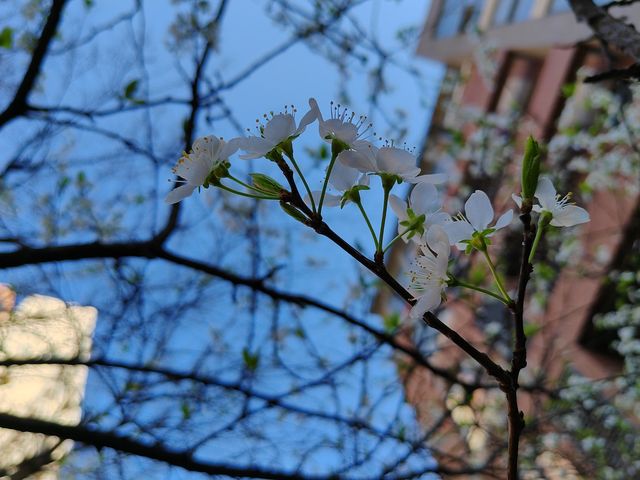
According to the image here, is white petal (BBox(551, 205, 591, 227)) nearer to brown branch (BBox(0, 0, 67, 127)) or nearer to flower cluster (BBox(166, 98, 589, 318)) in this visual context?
flower cluster (BBox(166, 98, 589, 318))

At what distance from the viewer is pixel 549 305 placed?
7.44 meters

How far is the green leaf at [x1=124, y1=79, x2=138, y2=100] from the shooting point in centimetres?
284

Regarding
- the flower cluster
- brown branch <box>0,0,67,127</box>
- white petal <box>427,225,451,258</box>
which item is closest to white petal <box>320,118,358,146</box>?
the flower cluster

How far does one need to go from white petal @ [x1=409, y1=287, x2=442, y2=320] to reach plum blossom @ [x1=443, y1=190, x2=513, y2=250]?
10cm

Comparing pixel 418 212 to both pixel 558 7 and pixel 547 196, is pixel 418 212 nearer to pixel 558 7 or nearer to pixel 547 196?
pixel 547 196

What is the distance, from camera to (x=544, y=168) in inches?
239

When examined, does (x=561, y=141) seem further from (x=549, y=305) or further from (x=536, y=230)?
(x=536, y=230)

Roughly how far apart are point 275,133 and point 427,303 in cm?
31

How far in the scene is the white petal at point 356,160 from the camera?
88cm

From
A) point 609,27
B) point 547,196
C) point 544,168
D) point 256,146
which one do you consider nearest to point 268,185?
point 256,146

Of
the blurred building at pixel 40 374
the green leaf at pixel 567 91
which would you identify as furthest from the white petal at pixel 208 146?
the green leaf at pixel 567 91

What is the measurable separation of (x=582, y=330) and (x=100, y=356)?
550cm

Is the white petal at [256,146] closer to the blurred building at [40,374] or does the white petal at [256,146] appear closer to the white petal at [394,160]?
the white petal at [394,160]

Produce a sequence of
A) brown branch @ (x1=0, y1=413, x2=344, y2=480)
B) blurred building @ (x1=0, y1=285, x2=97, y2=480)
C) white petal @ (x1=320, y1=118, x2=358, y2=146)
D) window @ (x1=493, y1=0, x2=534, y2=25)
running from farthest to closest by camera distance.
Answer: window @ (x1=493, y1=0, x2=534, y2=25), blurred building @ (x1=0, y1=285, x2=97, y2=480), brown branch @ (x1=0, y1=413, x2=344, y2=480), white petal @ (x1=320, y1=118, x2=358, y2=146)
